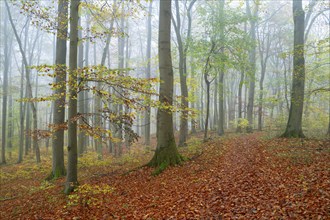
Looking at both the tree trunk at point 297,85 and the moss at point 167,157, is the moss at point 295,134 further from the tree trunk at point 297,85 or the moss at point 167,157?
the moss at point 167,157

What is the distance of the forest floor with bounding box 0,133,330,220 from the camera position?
5.14 m

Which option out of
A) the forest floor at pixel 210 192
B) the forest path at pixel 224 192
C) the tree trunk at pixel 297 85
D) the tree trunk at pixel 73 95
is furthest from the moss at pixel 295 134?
the tree trunk at pixel 73 95

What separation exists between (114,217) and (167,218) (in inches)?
57.9

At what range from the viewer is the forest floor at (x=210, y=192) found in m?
5.14

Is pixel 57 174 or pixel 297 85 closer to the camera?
pixel 57 174

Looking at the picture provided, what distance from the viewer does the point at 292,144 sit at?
35.2 ft

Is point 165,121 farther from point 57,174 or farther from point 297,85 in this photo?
point 297,85

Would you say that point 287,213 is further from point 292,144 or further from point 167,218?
point 292,144

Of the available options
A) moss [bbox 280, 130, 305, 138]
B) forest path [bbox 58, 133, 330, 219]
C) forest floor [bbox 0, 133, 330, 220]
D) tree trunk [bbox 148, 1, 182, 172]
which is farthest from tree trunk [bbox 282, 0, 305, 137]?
tree trunk [bbox 148, 1, 182, 172]

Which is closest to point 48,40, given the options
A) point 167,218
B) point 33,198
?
point 33,198

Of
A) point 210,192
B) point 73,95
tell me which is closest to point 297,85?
point 210,192

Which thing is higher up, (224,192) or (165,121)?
(165,121)

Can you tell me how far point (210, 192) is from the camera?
634 cm

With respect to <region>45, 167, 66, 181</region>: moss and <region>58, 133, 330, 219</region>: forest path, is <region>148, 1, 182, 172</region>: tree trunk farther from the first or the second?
<region>45, 167, 66, 181</region>: moss
